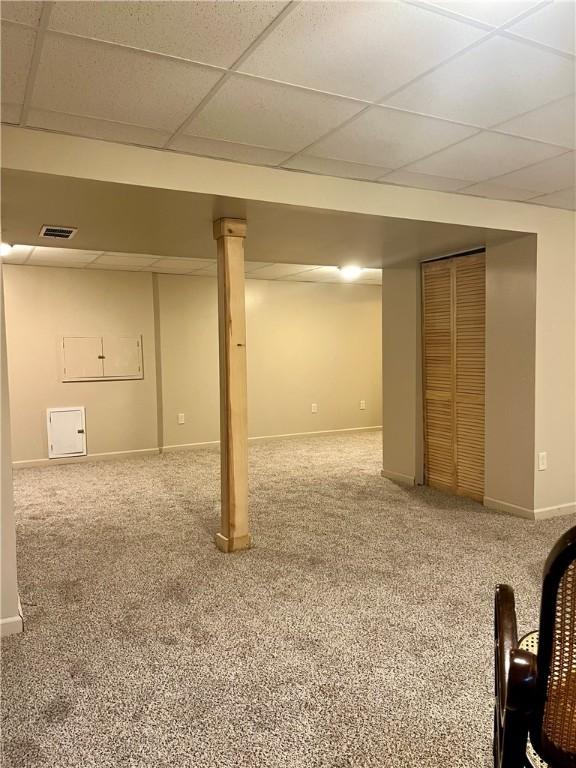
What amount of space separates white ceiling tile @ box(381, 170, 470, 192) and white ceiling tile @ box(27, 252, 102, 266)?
329cm

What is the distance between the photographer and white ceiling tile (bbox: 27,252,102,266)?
17.6 ft

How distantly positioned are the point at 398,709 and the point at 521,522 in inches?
99.0

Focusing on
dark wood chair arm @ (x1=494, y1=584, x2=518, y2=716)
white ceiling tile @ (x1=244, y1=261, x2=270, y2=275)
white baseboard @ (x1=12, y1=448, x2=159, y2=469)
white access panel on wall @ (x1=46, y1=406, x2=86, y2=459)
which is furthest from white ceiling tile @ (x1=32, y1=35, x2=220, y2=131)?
white baseboard @ (x1=12, y1=448, x2=159, y2=469)

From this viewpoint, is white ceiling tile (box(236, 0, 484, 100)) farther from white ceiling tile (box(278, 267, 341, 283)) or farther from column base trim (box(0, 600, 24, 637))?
white ceiling tile (box(278, 267, 341, 283))

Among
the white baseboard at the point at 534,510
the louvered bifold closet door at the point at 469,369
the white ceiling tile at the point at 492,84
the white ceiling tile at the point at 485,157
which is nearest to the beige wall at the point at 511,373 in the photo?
the white baseboard at the point at 534,510

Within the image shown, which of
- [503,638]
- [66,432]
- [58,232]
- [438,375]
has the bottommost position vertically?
[66,432]

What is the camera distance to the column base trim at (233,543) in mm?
3535

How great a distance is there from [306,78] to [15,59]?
3.39ft

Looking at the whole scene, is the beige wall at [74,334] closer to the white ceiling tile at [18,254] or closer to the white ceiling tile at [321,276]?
the white ceiling tile at [18,254]

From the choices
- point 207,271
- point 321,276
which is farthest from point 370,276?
point 207,271

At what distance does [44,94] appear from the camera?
2139 mm

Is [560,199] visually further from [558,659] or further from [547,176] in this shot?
[558,659]

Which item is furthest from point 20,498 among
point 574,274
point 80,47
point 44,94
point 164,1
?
point 574,274

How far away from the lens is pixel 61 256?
567cm
